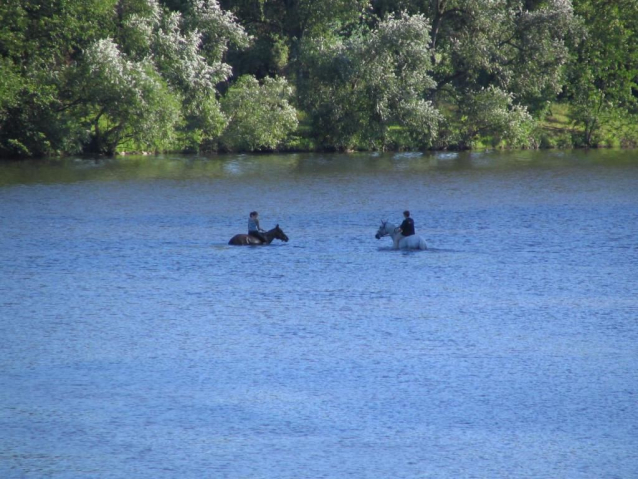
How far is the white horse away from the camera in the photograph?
3469cm

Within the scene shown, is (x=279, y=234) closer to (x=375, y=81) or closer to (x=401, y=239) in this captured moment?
(x=401, y=239)

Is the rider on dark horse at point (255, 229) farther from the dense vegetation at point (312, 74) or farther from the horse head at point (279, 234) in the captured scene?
the dense vegetation at point (312, 74)

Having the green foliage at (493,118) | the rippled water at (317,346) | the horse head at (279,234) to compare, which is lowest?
the rippled water at (317,346)

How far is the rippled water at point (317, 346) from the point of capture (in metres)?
15.0

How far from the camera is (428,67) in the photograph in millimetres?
79562

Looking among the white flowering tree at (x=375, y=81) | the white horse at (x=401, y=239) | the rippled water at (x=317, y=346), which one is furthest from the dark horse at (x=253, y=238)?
→ the white flowering tree at (x=375, y=81)

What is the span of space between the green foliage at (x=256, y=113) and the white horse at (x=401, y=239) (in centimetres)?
4466

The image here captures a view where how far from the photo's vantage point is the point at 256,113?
7819 centimetres

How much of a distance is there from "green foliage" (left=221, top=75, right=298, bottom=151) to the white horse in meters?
44.7

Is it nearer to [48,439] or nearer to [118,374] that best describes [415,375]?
[118,374]

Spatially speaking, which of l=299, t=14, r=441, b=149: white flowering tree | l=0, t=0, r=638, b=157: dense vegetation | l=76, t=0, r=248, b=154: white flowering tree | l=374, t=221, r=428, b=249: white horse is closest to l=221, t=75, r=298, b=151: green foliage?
l=0, t=0, r=638, b=157: dense vegetation

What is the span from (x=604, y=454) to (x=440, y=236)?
23.6 metres

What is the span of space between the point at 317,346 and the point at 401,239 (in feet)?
46.4

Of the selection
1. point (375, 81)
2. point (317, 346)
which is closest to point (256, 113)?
point (375, 81)
